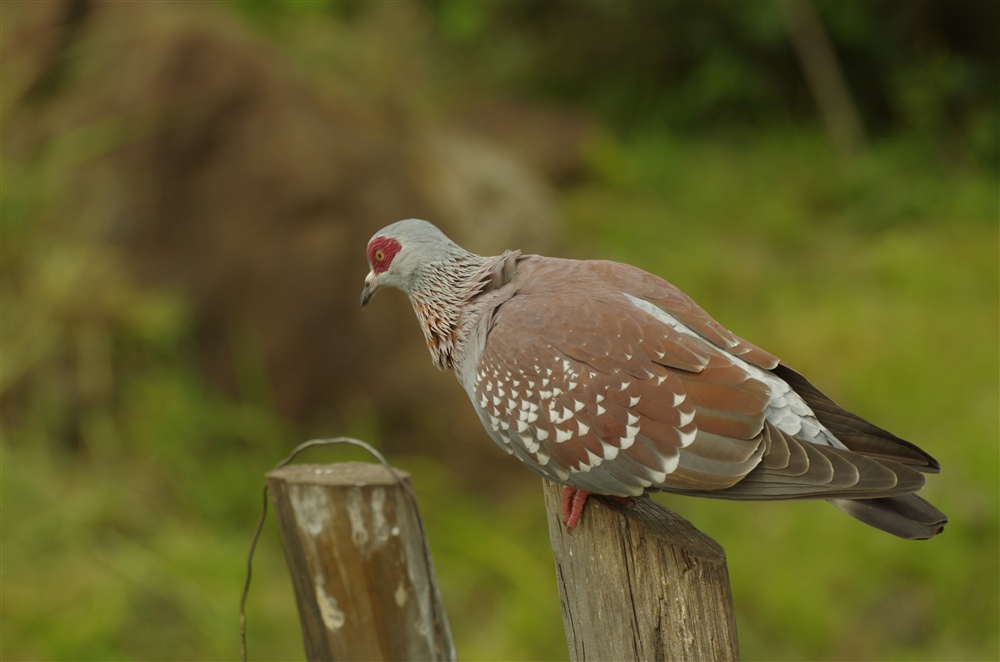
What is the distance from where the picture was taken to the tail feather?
196cm

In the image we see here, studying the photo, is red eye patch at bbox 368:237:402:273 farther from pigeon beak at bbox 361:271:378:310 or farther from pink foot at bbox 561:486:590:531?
pink foot at bbox 561:486:590:531

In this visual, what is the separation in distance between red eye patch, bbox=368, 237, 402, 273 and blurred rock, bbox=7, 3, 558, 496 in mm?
2775

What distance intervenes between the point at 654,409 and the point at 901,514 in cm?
56

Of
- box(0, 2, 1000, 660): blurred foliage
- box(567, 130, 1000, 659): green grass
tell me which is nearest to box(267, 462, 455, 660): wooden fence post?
box(0, 2, 1000, 660): blurred foliage

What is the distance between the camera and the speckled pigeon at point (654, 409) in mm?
1994

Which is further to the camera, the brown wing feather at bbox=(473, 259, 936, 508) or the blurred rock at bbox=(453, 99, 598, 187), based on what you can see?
the blurred rock at bbox=(453, 99, 598, 187)

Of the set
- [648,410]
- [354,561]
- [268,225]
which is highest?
[268,225]

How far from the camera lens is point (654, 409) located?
206cm

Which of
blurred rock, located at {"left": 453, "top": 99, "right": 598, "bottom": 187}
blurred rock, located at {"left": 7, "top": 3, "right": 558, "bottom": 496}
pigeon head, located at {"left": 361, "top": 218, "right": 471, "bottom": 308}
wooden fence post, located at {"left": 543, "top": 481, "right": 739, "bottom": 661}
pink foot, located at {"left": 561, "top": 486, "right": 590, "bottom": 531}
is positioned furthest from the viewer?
blurred rock, located at {"left": 453, "top": 99, "right": 598, "bottom": 187}

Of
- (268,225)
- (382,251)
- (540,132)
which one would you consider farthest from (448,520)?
(540,132)

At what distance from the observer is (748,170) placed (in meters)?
8.45

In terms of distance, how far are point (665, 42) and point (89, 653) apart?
746 cm

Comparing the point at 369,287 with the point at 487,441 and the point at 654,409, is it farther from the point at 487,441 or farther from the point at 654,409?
the point at 487,441

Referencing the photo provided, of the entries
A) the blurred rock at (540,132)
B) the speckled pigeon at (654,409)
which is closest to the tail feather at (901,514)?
the speckled pigeon at (654,409)
